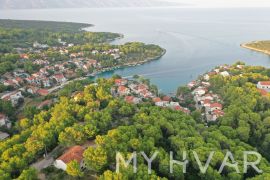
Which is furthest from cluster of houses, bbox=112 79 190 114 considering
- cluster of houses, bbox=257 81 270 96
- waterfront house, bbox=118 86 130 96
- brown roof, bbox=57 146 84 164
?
brown roof, bbox=57 146 84 164

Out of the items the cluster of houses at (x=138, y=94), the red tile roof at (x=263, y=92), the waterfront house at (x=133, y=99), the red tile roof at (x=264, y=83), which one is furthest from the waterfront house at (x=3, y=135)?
the red tile roof at (x=264, y=83)

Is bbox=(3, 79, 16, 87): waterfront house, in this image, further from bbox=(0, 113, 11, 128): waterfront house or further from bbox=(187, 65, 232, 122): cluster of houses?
bbox=(187, 65, 232, 122): cluster of houses

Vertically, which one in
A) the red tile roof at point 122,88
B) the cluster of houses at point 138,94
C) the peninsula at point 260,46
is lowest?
the peninsula at point 260,46

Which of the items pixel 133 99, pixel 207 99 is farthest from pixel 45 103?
pixel 207 99

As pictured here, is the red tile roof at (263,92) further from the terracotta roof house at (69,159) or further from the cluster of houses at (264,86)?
the terracotta roof house at (69,159)

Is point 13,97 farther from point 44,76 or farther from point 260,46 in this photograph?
point 260,46

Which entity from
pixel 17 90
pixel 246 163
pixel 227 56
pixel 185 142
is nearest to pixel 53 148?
pixel 185 142
